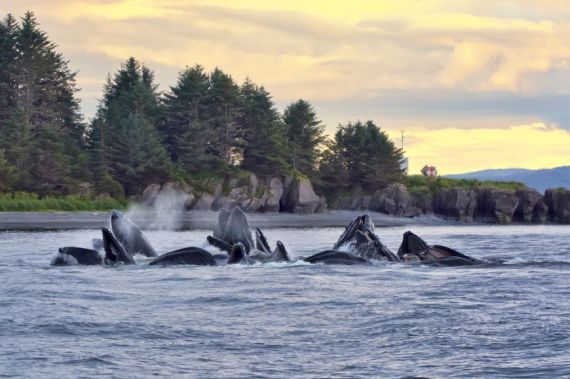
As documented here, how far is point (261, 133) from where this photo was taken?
109938 millimetres

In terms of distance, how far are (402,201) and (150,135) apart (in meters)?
30.4

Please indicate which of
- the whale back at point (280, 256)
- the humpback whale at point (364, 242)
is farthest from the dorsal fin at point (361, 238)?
the whale back at point (280, 256)

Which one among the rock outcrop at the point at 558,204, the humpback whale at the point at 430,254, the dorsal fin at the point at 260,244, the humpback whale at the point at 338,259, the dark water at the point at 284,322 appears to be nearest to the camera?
the dark water at the point at 284,322

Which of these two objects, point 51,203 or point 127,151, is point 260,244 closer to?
point 51,203

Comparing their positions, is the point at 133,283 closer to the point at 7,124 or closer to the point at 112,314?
the point at 112,314

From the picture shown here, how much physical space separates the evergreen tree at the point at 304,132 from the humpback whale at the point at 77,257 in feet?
286

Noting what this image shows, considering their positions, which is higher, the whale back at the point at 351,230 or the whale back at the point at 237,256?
the whale back at the point at 351,230

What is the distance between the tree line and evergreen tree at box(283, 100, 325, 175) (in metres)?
0.13

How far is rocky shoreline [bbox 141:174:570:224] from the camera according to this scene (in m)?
98.9

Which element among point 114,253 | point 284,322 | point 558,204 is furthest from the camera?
point 558,204

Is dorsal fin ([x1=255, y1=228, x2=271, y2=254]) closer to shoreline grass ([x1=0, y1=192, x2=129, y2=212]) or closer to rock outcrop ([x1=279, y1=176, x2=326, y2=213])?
shoreline grass ([x1=0, y1=192, x2=129, y2=212])

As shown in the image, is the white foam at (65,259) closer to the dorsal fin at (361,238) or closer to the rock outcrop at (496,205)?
the dorsal fin at (361,238)

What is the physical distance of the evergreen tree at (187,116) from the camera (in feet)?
341

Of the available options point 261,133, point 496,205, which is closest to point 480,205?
point 496,205
